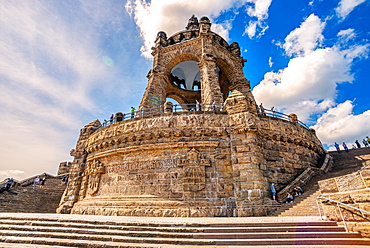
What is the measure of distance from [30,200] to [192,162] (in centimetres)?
1332

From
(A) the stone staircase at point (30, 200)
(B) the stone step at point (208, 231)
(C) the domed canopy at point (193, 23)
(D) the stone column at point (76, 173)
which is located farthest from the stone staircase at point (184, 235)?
(C) the domed canopy at point (193, 23)

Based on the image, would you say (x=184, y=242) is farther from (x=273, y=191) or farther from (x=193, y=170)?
(x=273, y=191)

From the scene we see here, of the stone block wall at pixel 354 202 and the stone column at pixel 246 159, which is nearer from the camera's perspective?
the stone block wall at pixel 354 202

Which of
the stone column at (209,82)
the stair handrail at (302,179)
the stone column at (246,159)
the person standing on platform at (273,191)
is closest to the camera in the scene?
the stone column at (246,159)

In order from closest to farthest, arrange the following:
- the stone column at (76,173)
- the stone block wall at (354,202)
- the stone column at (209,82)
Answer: the stone block wall at (354,202), the stone column at (76,173), the stone column at (209,82)

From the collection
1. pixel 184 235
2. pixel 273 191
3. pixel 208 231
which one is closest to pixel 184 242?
pixel 184 235

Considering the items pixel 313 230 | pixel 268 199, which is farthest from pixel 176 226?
pixel 268 199

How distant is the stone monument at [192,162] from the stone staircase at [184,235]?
342 cm

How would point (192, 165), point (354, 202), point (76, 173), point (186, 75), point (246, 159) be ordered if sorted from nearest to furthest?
point (354, 202) → point (246, 159) → point (192, 165) → point (76, 173) → point (186, 75)

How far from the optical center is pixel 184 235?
17.0ft

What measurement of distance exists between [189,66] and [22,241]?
21.8 metres

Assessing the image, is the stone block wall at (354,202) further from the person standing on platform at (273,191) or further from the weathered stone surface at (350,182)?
the person standing on platform at (273,191)

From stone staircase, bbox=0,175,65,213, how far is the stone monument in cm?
319

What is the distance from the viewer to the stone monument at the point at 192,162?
9.20 meters
